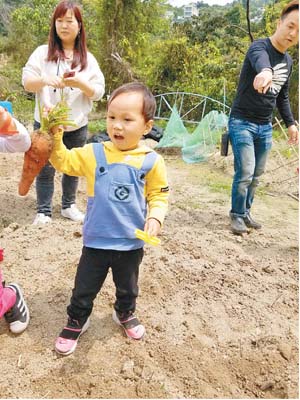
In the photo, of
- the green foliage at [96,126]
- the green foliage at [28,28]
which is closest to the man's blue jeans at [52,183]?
the green foliage at [96,126]

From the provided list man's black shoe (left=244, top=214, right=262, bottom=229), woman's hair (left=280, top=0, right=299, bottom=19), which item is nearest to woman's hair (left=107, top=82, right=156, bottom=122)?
woman's hair (left=280, top=0, right=299, bottom=19)

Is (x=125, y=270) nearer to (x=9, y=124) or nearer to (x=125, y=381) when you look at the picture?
(x=125, y=381)

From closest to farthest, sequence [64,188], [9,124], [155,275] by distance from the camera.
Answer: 1. [9,124]
2. [155,275]
3. [64,188]

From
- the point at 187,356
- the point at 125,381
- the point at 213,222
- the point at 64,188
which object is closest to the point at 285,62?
the point at 213,222

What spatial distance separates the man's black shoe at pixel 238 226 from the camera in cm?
350

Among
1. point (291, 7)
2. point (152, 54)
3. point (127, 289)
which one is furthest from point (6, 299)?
point (152, 54)

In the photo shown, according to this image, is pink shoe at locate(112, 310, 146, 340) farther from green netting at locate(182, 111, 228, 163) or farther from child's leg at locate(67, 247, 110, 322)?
green netting at locate(182, 111, 228, 163)

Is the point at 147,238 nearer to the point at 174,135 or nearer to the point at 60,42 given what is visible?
the point at 60,42

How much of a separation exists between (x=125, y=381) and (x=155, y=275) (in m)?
0.84

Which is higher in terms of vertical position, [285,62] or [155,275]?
[285,62]

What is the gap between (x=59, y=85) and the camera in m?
2.38

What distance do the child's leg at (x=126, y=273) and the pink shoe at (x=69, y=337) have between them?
0.23m

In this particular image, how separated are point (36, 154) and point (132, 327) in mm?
955

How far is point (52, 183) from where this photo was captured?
3.29m
